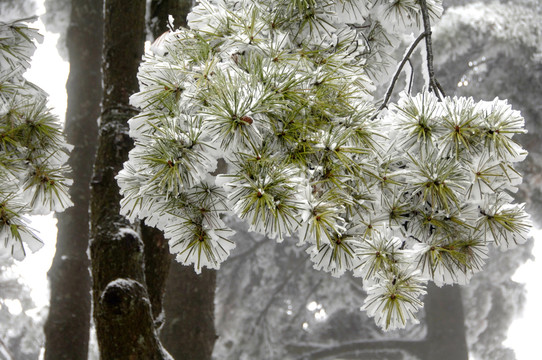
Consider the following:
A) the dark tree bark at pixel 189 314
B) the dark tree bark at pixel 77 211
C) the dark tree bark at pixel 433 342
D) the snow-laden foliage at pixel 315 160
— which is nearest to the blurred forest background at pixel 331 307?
the dark tree bark at pixel 433 342

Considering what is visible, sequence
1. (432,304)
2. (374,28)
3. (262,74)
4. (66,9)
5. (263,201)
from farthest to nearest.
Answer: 1. (432,304)
2. (66,9)
3. (374,28)
4. (262,74)
5. (263,201)

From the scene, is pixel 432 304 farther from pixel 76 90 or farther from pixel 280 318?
pixel 76 90

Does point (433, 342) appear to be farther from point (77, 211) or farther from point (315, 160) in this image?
point (315, 160)

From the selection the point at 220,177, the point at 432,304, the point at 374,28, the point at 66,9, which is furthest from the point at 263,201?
the point at 432,304

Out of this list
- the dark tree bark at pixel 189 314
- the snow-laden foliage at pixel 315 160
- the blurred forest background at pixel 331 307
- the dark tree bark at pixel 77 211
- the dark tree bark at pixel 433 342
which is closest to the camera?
the snow-laden foliage at pixel 315 160

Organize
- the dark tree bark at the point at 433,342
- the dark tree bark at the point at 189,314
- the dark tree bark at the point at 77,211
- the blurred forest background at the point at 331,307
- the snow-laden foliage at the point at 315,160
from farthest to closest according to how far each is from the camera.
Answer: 1. the dark tree bark at the point at 433,342
2. the blurred forest background at the point at 331,307
3. the dark tree bark at the point at 77,211
4. the dark tree bark at the point at 189,314
5. the snow-laden foliage at the point at 315,160

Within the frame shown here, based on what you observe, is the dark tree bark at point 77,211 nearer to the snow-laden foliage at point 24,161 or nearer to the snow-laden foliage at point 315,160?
the snow-laden foliage at point 24,161
